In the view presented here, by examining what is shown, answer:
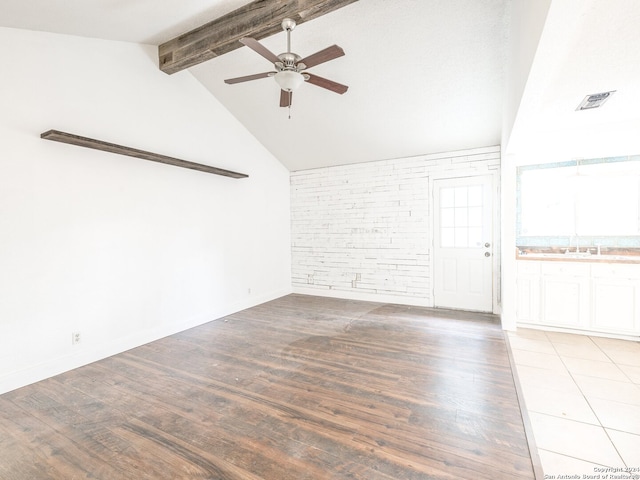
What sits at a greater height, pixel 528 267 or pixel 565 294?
pixel 528 267

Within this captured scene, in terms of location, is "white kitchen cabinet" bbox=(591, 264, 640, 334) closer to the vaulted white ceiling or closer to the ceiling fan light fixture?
the vaulted white ceiling

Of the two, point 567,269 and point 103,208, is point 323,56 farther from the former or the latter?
point 567,269

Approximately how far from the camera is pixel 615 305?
3.52m

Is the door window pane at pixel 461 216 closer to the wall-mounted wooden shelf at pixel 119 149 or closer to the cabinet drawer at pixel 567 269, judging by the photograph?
the cabinet drawer at pixel 567 269

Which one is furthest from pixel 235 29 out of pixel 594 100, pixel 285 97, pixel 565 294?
pixel 565 294

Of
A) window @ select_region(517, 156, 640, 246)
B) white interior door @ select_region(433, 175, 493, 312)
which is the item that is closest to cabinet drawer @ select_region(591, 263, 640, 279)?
window @ select_region(517, 156, 640, 246)

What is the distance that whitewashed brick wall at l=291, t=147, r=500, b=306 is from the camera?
16.8 feet

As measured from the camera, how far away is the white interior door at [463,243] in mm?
4719

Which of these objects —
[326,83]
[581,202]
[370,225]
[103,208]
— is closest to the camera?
[326,83]

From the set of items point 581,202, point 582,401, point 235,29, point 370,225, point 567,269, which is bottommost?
point 582,401

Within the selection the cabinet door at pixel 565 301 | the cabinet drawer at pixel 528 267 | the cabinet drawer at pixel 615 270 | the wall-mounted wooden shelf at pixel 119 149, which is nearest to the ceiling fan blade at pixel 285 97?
the wall-mounted wooden shelf at pixel 119 149

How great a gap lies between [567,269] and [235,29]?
458cm

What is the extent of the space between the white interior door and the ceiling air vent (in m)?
2.13

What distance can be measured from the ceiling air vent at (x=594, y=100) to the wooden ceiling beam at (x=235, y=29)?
6.62 ft
